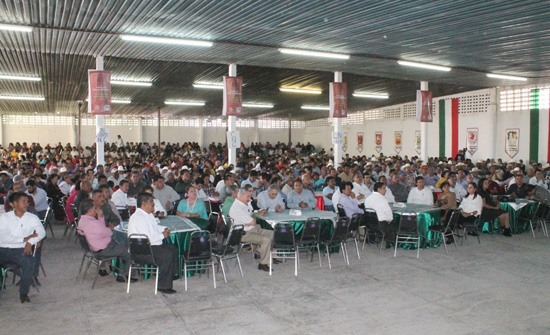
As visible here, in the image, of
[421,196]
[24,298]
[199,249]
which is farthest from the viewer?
[421,196]

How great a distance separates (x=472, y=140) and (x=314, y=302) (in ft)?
63.3

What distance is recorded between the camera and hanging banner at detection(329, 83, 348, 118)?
52.5ft

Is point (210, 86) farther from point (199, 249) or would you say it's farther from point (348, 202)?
point (199, 249)

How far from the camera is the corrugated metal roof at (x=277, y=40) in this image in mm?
8461

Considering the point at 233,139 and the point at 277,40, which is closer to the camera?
the point at 277,40

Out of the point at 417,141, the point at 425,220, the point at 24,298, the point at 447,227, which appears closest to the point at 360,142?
the point at 417,141

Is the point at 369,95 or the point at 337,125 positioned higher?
the point at 369,95

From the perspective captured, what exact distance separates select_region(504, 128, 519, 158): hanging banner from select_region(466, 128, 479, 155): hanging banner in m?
1.42

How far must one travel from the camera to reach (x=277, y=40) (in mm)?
11102

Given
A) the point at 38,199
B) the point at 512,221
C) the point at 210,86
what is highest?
the point at 210,86

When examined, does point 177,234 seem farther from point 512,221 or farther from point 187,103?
point 187,103

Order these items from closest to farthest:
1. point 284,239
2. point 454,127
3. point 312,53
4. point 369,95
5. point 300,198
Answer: point 284,239 → point 300,198 → point 312,53 → point 369,95 → point 454,127

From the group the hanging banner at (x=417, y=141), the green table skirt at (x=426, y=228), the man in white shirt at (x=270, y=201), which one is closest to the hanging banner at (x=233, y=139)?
the man in white shirt at (x=270, y=201)

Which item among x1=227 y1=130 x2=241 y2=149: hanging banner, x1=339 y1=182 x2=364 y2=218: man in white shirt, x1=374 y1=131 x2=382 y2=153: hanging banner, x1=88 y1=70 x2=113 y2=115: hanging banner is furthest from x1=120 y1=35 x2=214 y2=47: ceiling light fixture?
x1=374 y1=131 x2=382 y2=153: hanging banner
